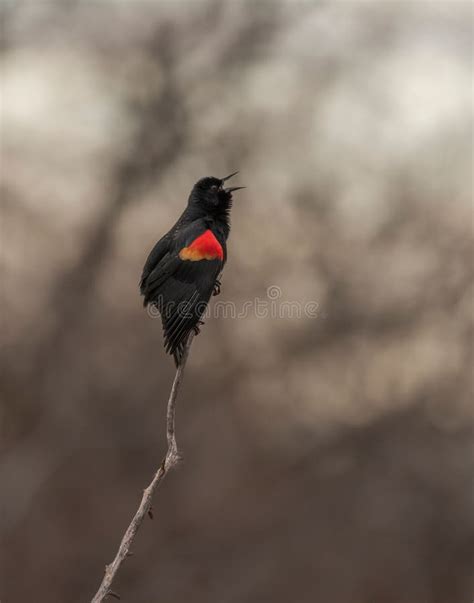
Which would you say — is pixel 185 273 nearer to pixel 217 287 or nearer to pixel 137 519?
pixel 217 287

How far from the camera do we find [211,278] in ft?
11.3

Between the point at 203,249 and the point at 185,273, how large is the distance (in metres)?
0.18

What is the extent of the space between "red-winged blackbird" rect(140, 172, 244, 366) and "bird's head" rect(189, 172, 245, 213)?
0.02m

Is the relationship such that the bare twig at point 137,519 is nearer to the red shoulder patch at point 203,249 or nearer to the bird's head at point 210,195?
the red shoulder patch at point 203,249

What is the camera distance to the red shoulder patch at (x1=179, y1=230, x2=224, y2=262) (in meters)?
3.44

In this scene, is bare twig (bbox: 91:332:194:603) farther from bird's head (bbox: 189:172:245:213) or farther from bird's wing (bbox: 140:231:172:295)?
bird's head (bbox: 189:172:245:213)

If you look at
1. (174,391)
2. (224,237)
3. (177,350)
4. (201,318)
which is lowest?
(174,391)

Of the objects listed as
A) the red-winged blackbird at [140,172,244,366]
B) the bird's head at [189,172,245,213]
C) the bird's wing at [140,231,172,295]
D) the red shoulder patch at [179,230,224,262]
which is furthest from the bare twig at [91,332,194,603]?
the bird's head at [189,172,245,213]

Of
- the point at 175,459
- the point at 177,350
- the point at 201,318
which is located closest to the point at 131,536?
the point at 175,459

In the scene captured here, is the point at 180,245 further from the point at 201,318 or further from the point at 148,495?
the point at 148,495

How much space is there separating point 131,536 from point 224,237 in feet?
6.76

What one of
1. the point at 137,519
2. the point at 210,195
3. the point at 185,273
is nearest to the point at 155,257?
the point at 185,273

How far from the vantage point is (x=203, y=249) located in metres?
3.52

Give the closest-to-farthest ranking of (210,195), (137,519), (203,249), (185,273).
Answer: (137,519) → (185,273) → (203,249) → (210,195)
